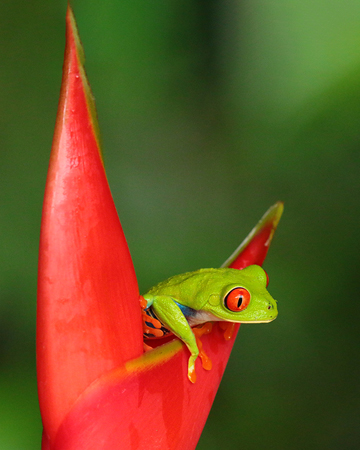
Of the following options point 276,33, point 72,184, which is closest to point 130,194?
point 276,33

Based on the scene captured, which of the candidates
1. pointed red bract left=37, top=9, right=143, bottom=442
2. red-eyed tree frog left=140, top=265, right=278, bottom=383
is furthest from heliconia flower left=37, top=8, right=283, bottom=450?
red-eyed tree frog left=140, top=265, right=278, bottom=383

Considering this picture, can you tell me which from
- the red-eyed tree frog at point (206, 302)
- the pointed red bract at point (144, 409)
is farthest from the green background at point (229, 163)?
the pointed red bract at point (144, 409)

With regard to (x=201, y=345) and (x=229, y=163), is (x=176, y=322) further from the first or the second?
(x=229, y=163)

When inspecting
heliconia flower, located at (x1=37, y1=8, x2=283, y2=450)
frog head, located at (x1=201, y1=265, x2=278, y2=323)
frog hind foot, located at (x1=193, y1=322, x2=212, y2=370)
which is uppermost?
heliconia flower, located at (x1=37, y1=8, x2=283, y2=450)

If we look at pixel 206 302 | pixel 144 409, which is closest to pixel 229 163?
pixel 206 302

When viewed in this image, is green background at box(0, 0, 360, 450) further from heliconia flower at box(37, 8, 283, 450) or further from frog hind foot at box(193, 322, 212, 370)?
heliconia flower at box(37, 8, 283, 450)

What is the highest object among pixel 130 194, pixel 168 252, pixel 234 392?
pixel 130 194

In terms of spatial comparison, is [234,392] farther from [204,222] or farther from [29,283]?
[29,283]
